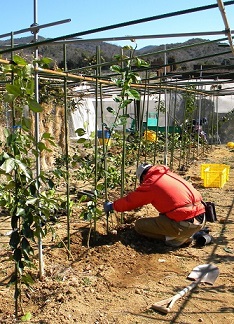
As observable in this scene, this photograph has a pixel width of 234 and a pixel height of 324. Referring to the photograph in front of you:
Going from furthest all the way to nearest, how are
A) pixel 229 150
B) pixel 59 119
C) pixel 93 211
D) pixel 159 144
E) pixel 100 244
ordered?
pixel 229 150 < pixel 159 144 < pixel 59 119 < pixel 100 244 < pixel 93 211

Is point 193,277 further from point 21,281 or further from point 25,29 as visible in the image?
point 25,29

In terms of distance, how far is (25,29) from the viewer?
3641 mm

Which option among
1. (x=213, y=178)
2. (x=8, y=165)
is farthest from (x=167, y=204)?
(x=213, y=178)

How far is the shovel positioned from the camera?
3373 mm

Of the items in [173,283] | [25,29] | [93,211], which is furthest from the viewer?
[93,211]

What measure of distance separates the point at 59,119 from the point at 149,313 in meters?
7.44

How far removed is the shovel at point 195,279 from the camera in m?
3.37

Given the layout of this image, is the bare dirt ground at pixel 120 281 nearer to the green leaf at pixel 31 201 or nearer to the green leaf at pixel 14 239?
the green leaf at pixel 14 239

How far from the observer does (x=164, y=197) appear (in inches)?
183

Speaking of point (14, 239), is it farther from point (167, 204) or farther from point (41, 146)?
point (167, 204)

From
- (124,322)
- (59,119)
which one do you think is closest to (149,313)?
(124,322)

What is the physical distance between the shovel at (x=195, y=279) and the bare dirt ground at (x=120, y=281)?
0.04 metres

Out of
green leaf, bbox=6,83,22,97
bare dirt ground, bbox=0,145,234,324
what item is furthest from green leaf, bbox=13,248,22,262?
green leaf, bbox=6,83,22,97

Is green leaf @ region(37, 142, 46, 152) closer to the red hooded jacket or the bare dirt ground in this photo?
the bare dirt ground
